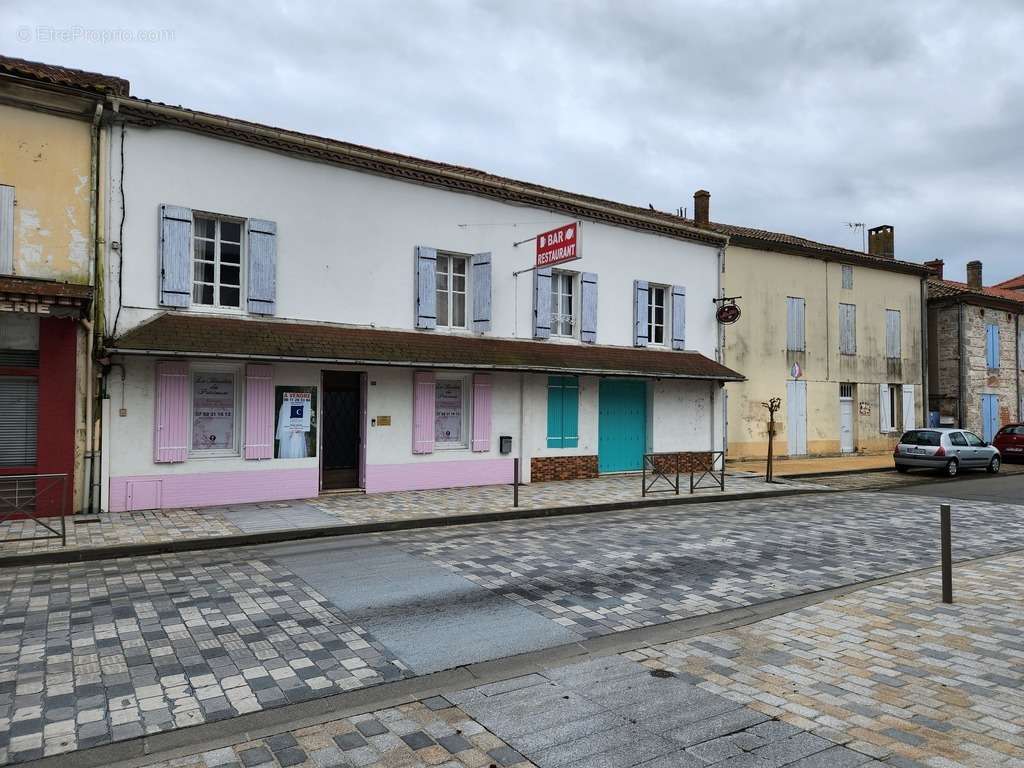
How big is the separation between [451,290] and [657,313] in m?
6.26

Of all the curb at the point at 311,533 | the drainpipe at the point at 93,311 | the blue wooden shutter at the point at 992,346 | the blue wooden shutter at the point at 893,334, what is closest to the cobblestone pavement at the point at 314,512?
the curb at the point at 311,533

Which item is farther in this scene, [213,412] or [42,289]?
[213,412]

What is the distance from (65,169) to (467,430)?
27.9 feet

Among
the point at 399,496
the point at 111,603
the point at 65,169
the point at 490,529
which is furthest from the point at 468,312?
the point at 111,603

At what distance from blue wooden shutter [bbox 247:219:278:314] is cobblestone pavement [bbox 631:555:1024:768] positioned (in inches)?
371

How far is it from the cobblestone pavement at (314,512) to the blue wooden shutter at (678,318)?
14.4 feet

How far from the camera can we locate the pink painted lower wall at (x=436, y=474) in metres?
13.4

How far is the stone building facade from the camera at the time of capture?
1060 inches

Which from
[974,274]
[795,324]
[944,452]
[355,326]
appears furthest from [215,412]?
[974,274]

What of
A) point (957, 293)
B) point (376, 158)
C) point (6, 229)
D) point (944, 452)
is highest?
point (376, 158)

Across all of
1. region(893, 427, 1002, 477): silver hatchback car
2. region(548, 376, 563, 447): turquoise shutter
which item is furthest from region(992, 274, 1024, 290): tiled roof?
region(548, 376, 563, 447): turquoise shutter

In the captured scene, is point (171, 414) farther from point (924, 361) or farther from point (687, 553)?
point (924, 361)

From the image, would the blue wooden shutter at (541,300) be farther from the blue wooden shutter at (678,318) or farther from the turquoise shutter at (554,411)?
the blue wooden shutter at (678,318)

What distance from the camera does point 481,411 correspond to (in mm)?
14672
